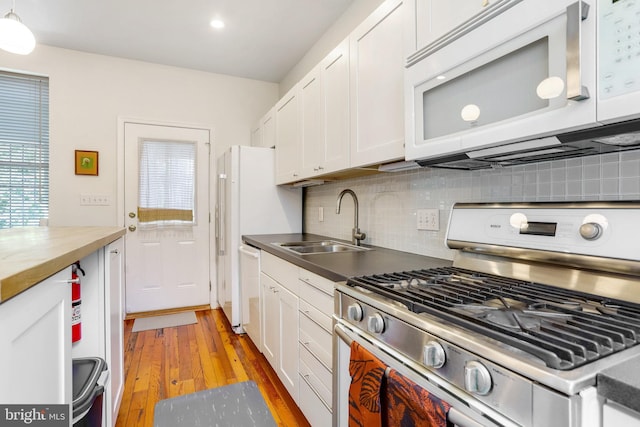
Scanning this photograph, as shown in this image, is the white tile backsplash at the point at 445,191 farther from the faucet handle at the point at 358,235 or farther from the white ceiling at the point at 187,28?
the white ceiling at the point at 187,28

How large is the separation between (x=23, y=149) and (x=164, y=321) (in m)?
2.24

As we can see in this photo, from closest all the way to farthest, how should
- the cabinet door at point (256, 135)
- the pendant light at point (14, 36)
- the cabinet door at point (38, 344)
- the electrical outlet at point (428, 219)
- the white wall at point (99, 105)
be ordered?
the cabinet door at point (38, 344) → the electrical outlet at point (428, 219) → the pendant light at point (14, 36) → the white wall at point (99, 105) → the cabinet door at point (256, 135)

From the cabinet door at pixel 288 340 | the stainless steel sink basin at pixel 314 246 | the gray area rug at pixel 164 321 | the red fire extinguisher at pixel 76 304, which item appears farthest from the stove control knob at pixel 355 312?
the gray area rug at pixel 164 321

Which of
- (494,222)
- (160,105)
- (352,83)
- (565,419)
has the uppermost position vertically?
(160,105)

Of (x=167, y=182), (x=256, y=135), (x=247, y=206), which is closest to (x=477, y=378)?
(x=247, y=206)

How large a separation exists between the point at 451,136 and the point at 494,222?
14.6 inches

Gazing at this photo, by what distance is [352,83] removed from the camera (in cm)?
176

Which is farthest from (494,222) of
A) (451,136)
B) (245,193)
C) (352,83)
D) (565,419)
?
(245,193)

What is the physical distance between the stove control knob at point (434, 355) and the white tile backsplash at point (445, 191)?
74 cm

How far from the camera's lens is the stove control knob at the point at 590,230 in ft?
2.99

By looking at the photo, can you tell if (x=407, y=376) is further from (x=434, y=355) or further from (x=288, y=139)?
(x=288, y=139)

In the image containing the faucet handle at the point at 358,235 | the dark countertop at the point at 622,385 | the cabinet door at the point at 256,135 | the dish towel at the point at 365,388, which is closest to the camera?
the dark countertop at the point at 622,385

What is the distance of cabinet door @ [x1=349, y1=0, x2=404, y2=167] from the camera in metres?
1.41

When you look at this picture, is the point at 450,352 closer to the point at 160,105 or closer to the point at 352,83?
the point at 352,83
